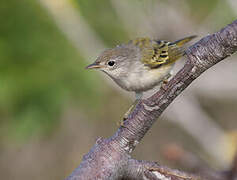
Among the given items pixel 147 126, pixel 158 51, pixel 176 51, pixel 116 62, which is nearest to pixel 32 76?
pixel 116 62

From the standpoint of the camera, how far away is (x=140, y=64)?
366 centimetres

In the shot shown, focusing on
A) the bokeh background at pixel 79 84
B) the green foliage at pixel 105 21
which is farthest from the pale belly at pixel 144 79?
the green foliage at pixel 105 21

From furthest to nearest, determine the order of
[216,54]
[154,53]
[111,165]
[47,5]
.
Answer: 1. [47,5]
2. [154,53]
3. [111,165]
4. [216,54]

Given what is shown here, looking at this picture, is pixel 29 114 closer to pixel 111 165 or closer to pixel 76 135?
pixel 76 135

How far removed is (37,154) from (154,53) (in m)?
3.28

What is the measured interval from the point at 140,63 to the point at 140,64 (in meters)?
0.02

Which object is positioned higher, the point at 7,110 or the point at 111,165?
the point at 7,110

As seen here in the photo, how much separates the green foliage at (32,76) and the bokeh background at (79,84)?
0.04 ft

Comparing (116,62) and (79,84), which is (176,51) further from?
(79,84)

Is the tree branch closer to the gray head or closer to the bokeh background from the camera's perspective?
the gray head

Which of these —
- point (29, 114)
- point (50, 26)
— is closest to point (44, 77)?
point (29, 114)

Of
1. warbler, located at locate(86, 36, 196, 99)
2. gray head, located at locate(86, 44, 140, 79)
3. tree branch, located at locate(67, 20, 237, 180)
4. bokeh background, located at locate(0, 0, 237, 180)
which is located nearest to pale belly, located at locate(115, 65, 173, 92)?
warbler, located at locate(86, 36, 196, 99)

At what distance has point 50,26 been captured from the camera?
4.94m

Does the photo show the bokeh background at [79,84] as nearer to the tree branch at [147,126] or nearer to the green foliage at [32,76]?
the green foliage at [32,76]
